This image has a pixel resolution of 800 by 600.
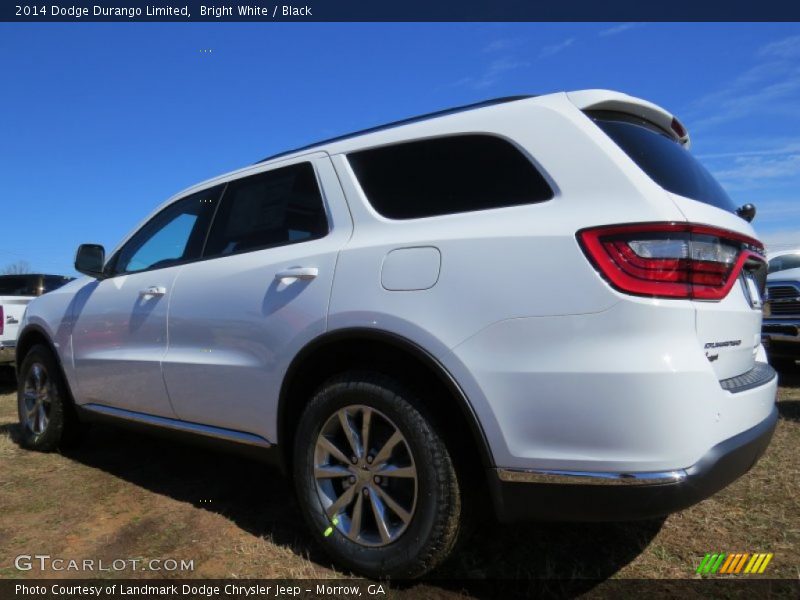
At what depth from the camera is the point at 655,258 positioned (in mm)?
1865

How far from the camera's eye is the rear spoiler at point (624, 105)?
87.1 inches

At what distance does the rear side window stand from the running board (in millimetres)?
1259

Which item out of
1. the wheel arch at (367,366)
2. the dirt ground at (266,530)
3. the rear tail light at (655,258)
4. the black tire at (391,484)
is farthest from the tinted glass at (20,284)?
the rear tail light at (655,258)

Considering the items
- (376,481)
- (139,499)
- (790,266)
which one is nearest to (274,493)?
(139,499)

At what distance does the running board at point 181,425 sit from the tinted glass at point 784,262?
24.7 ft

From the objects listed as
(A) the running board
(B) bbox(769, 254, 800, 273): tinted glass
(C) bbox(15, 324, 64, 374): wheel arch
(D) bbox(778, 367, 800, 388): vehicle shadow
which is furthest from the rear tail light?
(B) bbox(769, 254, 800, 273): tinted glass

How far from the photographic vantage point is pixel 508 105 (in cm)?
228

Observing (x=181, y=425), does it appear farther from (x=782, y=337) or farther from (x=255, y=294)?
(x=782, y=337)

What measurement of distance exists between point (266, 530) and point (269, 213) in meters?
1.60

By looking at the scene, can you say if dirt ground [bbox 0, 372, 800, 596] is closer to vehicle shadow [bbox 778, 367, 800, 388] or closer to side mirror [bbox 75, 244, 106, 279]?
side mirror [bbox 75, 244, 106, 279]

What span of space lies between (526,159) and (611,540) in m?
1.76

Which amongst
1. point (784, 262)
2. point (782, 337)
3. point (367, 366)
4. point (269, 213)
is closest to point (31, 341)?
point (269, 213)

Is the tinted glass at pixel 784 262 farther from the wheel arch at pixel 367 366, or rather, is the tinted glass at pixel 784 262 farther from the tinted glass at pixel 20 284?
the tinted glass at pixel 20 284

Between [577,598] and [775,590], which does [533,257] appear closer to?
[577,598]
